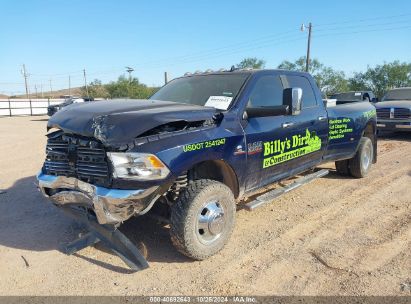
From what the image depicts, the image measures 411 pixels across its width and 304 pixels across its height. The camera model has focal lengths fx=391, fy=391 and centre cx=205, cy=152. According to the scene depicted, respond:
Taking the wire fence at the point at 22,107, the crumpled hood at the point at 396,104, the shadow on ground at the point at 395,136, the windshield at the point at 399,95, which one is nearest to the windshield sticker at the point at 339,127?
the crumpled hood at the point at 396,104

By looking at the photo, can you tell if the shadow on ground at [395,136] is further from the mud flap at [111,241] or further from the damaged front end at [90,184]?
the damaged front end at [90,184]

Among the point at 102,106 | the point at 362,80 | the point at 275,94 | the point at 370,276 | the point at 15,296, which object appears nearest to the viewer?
the point at 15,296

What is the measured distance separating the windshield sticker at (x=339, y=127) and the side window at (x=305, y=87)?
1.63 ft

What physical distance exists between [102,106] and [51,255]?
1647 mm

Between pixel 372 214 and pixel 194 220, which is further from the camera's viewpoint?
pixel 372 214

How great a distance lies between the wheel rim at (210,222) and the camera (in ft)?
12.5

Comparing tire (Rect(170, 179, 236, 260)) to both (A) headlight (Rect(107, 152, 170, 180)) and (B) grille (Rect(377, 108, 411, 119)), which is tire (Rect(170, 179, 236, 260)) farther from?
(B) grille (Rect(377, 108, 411, 119))

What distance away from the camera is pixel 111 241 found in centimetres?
376

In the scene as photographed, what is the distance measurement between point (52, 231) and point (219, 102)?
254 cm

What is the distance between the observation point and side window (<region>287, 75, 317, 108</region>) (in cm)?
546

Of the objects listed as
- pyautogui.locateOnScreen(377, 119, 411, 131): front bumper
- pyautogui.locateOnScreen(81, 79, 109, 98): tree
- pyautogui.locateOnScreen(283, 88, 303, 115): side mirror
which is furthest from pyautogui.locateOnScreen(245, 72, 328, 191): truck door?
pyautogui.locateOnScreen(81, 79, 109, 98): tree

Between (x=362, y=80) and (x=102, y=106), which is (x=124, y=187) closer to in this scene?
(x=102, y=106)

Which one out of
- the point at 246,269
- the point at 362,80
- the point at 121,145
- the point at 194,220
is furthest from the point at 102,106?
the point at 362,80

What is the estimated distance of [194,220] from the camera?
3693mm
